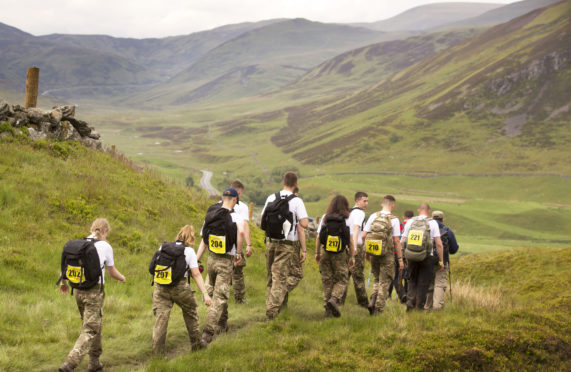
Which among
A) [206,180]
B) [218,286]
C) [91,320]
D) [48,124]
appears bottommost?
[91,320]

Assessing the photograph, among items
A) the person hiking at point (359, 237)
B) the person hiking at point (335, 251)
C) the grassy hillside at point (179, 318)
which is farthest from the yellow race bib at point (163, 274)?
the person hiking at point (359, 237)

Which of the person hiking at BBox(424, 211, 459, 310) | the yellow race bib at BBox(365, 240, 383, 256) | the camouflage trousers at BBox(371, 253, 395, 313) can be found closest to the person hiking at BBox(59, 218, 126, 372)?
the yellow race bib at BBox(365, 240, 383, 256)

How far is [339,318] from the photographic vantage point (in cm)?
929

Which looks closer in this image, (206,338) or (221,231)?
(206,338)

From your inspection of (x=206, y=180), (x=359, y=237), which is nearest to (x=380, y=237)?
(x=359, y=237)

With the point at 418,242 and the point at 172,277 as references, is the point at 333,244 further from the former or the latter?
the point at 172,277

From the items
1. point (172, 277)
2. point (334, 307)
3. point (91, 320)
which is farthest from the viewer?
point (334, 307)

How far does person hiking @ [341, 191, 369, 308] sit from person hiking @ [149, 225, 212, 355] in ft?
12.6

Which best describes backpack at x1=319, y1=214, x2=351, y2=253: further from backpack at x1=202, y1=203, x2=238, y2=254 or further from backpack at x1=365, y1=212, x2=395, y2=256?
backpack at x1=202, y1=203, x2=238, y2=254

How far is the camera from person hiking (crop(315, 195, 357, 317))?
9492mm

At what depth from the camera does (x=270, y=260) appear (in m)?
9.70

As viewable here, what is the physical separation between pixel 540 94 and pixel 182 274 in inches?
7569

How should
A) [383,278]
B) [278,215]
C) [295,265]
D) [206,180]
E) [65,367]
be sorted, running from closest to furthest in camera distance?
[65,367], [278,215], [295,265], [383,278], [206,180]

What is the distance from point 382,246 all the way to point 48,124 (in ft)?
48.6
